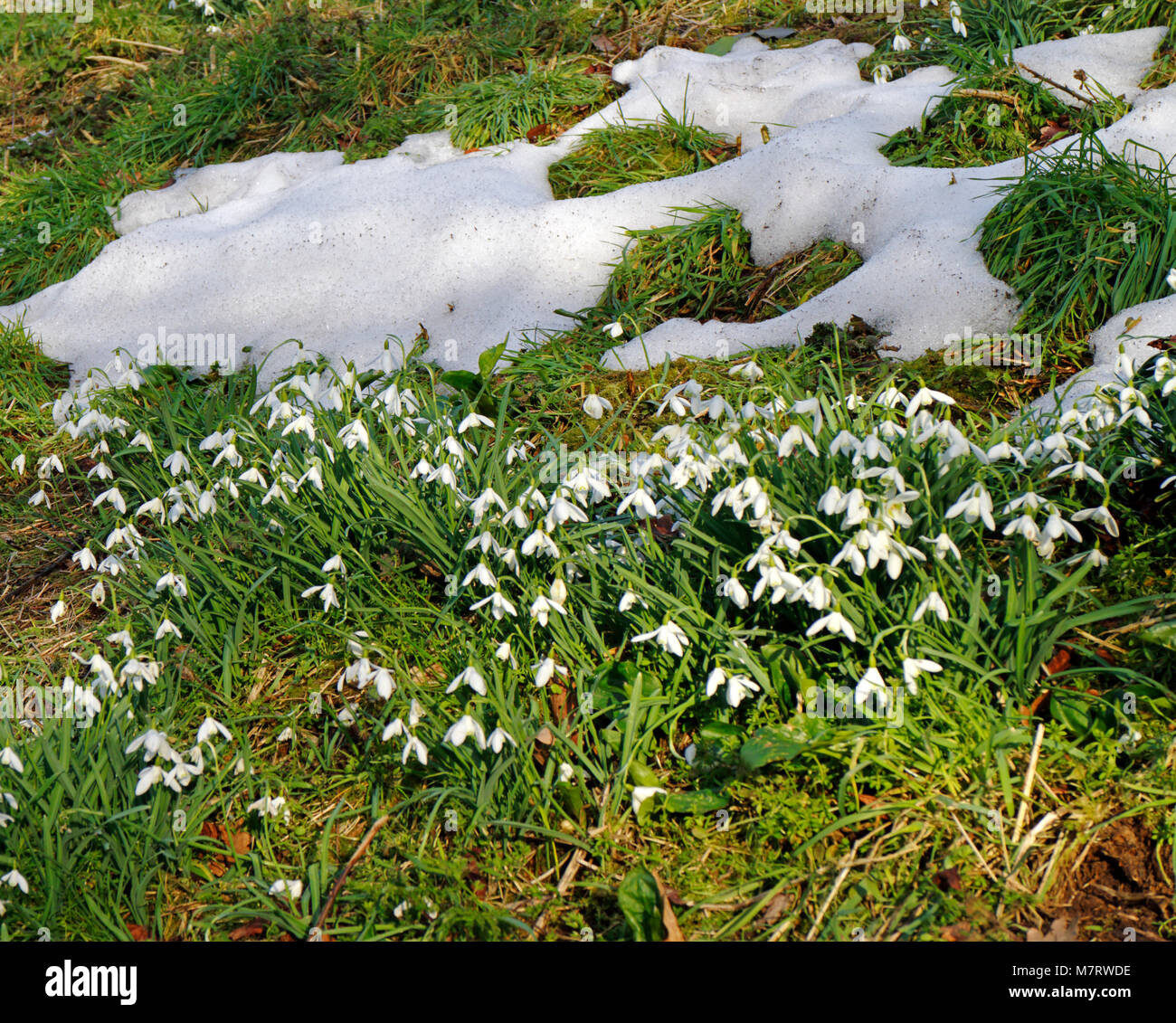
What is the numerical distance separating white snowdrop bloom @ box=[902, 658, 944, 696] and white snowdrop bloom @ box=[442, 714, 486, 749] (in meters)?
0.81

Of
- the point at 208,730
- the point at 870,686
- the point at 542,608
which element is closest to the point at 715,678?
the point at 870,686

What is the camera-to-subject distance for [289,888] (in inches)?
72.4

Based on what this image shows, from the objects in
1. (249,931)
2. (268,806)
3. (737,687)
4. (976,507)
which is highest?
(976,507)

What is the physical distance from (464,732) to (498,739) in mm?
68

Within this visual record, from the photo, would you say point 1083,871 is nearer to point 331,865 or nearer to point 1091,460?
point 1091,460

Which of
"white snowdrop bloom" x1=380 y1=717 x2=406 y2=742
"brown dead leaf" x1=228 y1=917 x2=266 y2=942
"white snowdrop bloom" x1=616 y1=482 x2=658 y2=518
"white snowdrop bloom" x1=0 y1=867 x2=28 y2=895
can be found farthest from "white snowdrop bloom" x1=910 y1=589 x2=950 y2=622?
"white snowdrop bloom" x1=0 y1=867 x2=28 y2=895

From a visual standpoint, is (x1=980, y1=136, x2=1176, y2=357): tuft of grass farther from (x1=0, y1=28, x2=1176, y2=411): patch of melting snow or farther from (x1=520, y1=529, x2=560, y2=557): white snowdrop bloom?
(x1=520, y1=529, x2=560, y2=557): white snowdrop bloom

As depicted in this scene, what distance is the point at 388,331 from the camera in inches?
147

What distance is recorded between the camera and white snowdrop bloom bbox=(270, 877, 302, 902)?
5.99ft

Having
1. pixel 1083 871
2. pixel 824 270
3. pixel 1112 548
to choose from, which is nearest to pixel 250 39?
pixel 824 270

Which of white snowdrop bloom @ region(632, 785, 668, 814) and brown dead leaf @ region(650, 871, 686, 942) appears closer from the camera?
brown dead leaf @ region(650, 871, 686, 942)

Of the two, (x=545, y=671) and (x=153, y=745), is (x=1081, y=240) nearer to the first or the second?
(x=545, y=671)

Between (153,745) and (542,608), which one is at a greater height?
(542,608)
